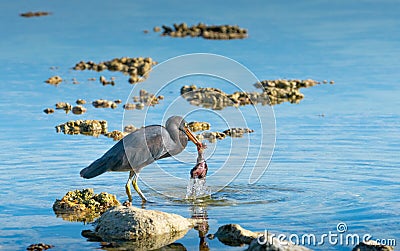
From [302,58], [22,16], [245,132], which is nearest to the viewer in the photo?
[245,132]

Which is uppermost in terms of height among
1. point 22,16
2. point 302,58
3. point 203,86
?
point 22,16

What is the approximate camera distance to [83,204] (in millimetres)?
12031

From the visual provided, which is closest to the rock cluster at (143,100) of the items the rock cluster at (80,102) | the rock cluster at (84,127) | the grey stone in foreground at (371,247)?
the rock cluster at (80,102)

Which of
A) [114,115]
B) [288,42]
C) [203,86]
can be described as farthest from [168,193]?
[288,42]

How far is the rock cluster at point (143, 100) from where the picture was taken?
761 inches

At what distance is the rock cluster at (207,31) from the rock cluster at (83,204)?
56.2 feet

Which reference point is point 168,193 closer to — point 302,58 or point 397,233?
point 397,233

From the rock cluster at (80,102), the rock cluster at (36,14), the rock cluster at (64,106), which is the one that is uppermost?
the rock cluster at (36,14)

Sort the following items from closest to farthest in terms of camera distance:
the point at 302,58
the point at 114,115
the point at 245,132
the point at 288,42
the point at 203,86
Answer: the point at 245,132, the point at 114,115, the point at 203,86, the point at 302,58, the point at 288,42

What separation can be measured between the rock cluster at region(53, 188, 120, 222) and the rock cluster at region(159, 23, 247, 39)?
1713 cm

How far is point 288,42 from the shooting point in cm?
2823

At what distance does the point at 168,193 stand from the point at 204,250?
3234 mm

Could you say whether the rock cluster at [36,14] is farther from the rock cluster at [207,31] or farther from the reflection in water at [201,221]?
the reflection in water at [201,221]

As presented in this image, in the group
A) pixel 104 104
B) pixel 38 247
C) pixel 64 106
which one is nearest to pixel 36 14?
pixel 64 106
